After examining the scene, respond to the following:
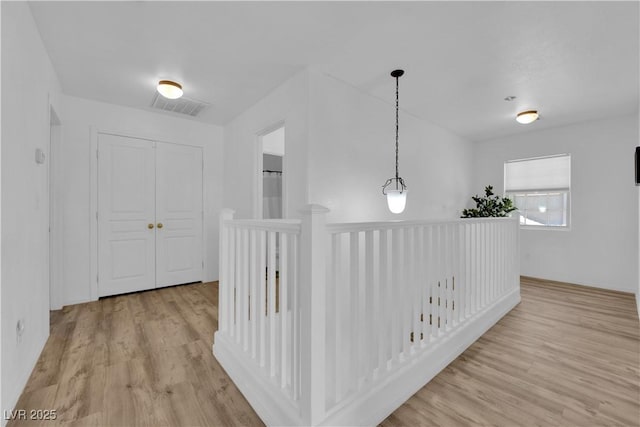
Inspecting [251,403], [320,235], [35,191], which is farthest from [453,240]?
[35,191]

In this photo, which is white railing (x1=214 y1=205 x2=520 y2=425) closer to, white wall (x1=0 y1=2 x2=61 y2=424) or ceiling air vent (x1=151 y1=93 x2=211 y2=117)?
white wall (x1=0 y1=2 x2=61 y2=424)

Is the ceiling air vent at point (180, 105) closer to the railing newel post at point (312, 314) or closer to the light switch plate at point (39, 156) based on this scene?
the light switch plate at point (39, 156)

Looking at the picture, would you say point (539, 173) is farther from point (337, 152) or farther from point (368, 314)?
point (368, 314)

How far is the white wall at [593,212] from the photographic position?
12.4 ft

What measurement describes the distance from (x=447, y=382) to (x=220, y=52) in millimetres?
3013

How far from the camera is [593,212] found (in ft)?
13.3

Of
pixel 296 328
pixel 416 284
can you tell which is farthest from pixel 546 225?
pixel 296 328

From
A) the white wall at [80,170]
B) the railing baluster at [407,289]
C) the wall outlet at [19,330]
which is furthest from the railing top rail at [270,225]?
the white wall at [80,170]

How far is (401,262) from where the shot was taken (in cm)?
171

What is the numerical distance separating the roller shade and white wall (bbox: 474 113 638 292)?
0.36ft

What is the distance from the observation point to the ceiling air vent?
331 cm

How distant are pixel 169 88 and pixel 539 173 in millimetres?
5453

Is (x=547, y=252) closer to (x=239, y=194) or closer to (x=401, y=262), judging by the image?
(x=401, y=262)

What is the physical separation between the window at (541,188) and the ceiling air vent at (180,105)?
16.4 feet
